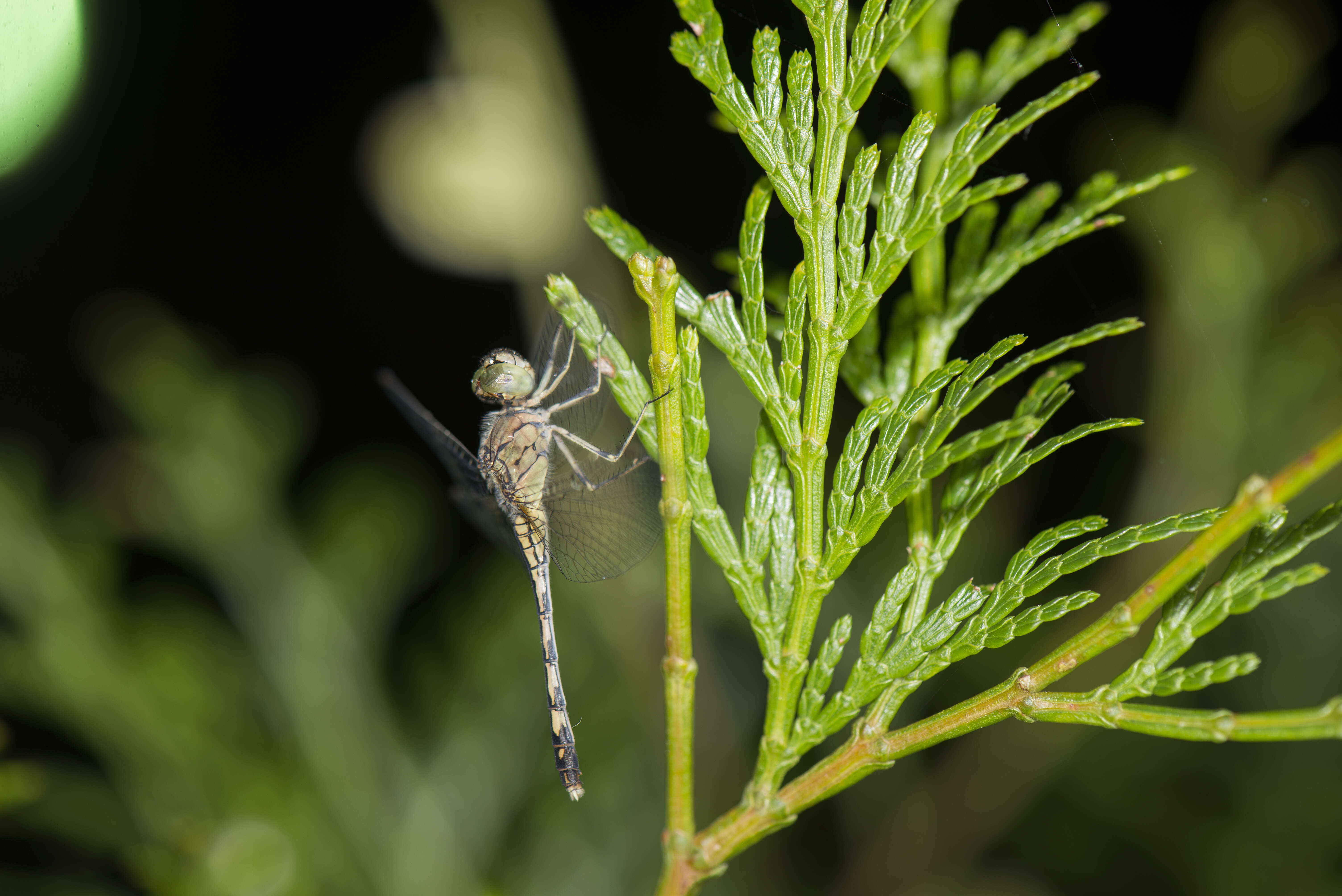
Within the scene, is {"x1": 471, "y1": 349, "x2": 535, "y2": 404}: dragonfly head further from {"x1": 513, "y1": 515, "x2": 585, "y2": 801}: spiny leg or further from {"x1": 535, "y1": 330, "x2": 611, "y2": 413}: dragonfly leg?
{"x1": 513, "y1": 515, "x2": 585, "y2": 801}: spiny leg

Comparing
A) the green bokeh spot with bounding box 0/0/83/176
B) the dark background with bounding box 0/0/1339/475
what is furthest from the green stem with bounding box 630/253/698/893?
the dark background with bounding box 0/0/1339/475

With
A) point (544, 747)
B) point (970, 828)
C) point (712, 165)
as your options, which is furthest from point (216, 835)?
point (712, 165)

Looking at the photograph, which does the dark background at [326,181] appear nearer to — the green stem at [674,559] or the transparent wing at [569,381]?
the transparent wing at [569,381]

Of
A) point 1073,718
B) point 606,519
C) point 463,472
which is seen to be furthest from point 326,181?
point 1073,718

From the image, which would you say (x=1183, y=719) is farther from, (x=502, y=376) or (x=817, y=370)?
(x=502, y=376)

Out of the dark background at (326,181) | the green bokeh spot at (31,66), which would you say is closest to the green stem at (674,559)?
the green bokeh spot at (31,66)

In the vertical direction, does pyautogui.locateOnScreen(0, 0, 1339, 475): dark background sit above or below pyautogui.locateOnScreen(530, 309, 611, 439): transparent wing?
above

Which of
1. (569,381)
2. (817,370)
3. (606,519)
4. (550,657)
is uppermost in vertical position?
(569,381)
